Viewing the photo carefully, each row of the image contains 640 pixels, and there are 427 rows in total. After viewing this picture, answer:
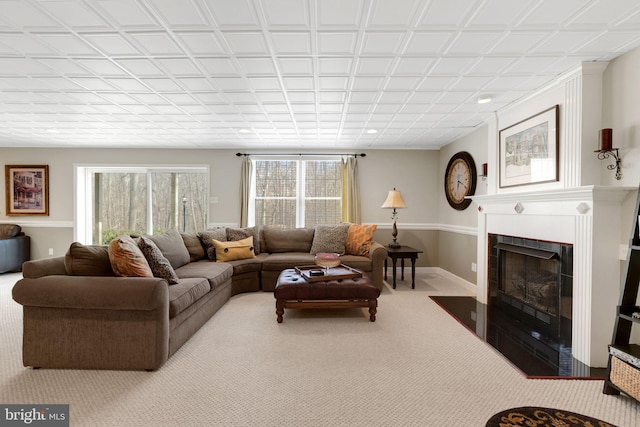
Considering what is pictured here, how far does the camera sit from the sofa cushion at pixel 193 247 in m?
4.13

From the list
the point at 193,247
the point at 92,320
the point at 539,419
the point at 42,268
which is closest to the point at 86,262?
the point at 42,268

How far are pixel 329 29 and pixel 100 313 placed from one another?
103 inches

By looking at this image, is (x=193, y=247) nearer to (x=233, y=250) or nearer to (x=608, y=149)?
(x=233, y=250)

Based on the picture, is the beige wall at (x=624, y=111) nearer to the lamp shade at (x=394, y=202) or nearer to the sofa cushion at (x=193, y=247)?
the lamp shade at (x=394, y=202)

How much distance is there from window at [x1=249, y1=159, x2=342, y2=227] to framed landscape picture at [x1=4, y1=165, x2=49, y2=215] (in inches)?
158

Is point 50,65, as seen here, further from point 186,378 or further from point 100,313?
point 186,378

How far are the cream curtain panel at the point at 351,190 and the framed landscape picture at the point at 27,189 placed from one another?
577cm

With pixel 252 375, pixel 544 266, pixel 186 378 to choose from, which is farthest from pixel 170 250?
pixel 544 266

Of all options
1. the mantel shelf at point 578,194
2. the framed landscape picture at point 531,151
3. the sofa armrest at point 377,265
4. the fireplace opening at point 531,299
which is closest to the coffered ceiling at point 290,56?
the framed landscape picture at point 531,151

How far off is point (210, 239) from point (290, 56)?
9.77ft

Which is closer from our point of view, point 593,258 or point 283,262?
point 593,258

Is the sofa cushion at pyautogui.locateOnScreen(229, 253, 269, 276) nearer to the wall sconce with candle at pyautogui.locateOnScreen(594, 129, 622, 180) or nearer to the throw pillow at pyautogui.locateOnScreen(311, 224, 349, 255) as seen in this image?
the throw pillow at pyautogui.locateOnScreen(311, 224, 349, 255)

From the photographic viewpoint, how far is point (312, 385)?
1.96 m

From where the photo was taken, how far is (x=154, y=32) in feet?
6.68
